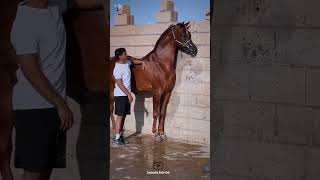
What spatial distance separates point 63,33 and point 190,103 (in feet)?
3.20

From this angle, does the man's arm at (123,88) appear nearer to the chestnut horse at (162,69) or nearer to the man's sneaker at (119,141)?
the chestnut horse at (162,69)

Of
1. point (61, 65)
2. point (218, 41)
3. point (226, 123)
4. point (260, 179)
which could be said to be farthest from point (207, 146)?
point (61, 65)

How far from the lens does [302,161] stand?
329 cm

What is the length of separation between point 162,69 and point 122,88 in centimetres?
32

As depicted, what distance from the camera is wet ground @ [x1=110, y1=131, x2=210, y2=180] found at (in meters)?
3.22

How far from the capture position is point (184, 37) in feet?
10.5

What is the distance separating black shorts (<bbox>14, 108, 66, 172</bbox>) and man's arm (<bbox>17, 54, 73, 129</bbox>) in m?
0.06

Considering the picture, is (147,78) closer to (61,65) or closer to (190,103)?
(190,103)

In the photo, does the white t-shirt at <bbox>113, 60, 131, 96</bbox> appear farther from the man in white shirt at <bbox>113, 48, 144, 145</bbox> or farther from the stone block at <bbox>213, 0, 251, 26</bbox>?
the stone block at <bbox>213, 0, 251, 26</bbox>

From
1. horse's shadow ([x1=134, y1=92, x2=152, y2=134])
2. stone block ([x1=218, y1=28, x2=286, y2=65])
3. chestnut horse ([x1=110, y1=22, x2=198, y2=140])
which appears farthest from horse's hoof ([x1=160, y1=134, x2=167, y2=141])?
stone block ([x1=218, y1=28, x2=286, y2=65])

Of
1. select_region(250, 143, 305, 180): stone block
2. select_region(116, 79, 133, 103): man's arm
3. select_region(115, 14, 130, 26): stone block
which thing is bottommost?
select_region(250, 143, 305, 180): stone block

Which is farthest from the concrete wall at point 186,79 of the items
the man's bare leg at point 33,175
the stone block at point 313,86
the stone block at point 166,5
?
the man's bare leg at point 33,175

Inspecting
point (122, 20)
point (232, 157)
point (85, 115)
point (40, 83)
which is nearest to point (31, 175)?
point (40, 83)

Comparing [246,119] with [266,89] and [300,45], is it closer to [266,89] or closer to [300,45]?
[266,89]
